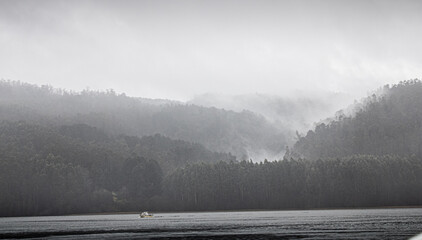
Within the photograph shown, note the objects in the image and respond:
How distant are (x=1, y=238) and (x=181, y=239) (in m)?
46.9

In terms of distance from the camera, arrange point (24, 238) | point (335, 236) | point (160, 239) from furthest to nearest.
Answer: point (24, 238) < point (160, 239) < point (335, 236)

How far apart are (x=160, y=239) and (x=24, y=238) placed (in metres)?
35.2

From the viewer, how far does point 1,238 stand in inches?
4985

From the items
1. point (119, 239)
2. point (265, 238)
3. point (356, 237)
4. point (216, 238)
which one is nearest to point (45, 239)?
point (119, 239)

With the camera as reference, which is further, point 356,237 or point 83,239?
point 83,239

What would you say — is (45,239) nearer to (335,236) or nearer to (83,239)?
(83,239)

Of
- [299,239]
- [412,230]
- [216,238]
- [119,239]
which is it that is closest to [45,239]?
[119,239]

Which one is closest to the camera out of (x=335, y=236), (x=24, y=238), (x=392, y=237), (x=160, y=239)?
(x=392, y=237)

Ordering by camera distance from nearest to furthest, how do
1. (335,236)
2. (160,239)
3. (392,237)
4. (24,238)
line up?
(392,237), (335,236), (160,239), (24,238)

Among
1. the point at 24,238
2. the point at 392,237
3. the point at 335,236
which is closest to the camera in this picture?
the point at 392,237

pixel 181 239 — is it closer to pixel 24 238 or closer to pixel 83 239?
pixel 83 239

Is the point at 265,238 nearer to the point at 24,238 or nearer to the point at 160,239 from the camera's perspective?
the point at 160,239

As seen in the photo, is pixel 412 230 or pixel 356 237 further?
pixel 412 230

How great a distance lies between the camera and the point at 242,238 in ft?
367
